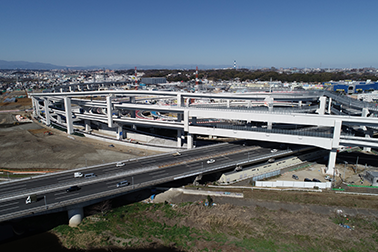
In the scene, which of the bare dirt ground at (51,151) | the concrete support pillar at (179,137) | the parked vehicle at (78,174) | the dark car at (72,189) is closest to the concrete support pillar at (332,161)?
the concrete support pillar at (179,137)

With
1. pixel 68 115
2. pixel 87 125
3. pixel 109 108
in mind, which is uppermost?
pixel 109 108

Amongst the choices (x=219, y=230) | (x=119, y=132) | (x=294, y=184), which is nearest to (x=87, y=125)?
(x=119, y=132)

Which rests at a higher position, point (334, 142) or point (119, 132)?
point (334, 142)

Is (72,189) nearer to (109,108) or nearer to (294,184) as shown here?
(109,108)

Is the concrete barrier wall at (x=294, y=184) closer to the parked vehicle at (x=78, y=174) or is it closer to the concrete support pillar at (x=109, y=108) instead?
the parked vehicle at (x=78, y=174)

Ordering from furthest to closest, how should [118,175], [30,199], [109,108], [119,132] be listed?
[119,132], [109,108], [118,175], [30,199]

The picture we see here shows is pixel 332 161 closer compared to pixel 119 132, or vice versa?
pixel 332 161

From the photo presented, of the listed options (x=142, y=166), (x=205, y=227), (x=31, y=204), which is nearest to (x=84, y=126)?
(x=142, y=166)

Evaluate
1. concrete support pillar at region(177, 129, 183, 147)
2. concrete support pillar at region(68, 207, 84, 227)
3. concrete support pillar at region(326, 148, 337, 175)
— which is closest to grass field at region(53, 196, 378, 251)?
concrete support pillar at region(68, 207, 84, 227)

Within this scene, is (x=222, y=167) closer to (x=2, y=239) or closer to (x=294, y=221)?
(x=294, y=221)

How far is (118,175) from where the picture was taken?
3197 cm

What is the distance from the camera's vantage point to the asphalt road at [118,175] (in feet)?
86.4

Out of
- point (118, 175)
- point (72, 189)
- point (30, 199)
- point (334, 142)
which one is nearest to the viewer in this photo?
point (30, 199)

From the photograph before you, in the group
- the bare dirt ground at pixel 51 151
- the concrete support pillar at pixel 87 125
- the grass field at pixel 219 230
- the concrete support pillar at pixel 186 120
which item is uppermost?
the concrete support pillar at pixel 186 120
